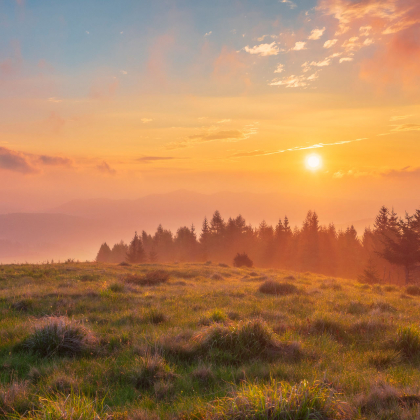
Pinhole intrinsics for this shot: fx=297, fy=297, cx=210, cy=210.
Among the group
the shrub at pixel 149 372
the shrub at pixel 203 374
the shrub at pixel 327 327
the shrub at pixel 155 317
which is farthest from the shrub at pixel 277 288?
the shrub at pixel 149 372

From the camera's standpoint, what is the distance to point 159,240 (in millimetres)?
94062

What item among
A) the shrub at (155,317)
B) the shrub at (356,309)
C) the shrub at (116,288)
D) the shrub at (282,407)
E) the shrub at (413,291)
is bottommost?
the shrub at (413,291)

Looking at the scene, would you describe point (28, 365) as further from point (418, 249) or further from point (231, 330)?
point (418, 249)

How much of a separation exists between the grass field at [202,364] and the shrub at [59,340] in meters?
0.02

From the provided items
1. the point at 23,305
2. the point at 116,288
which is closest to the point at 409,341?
the point at 116,288

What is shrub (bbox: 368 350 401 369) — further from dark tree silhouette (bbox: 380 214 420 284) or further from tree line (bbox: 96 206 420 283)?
tree line (bbox: 96 206 420 283)

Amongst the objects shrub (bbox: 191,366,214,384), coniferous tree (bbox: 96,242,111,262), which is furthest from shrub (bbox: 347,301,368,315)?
coniferous tree (bbox: 96,242,111,262)

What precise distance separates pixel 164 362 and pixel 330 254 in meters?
72.4

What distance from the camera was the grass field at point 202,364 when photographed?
10.8ft

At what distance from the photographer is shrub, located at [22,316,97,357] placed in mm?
5332

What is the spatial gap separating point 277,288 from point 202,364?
29.6 ft

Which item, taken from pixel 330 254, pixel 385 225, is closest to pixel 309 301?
pixel 385 225

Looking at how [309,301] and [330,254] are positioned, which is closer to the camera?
[309,301]

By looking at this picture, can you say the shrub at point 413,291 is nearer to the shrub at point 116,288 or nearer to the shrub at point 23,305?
the shrub at point 116,288
